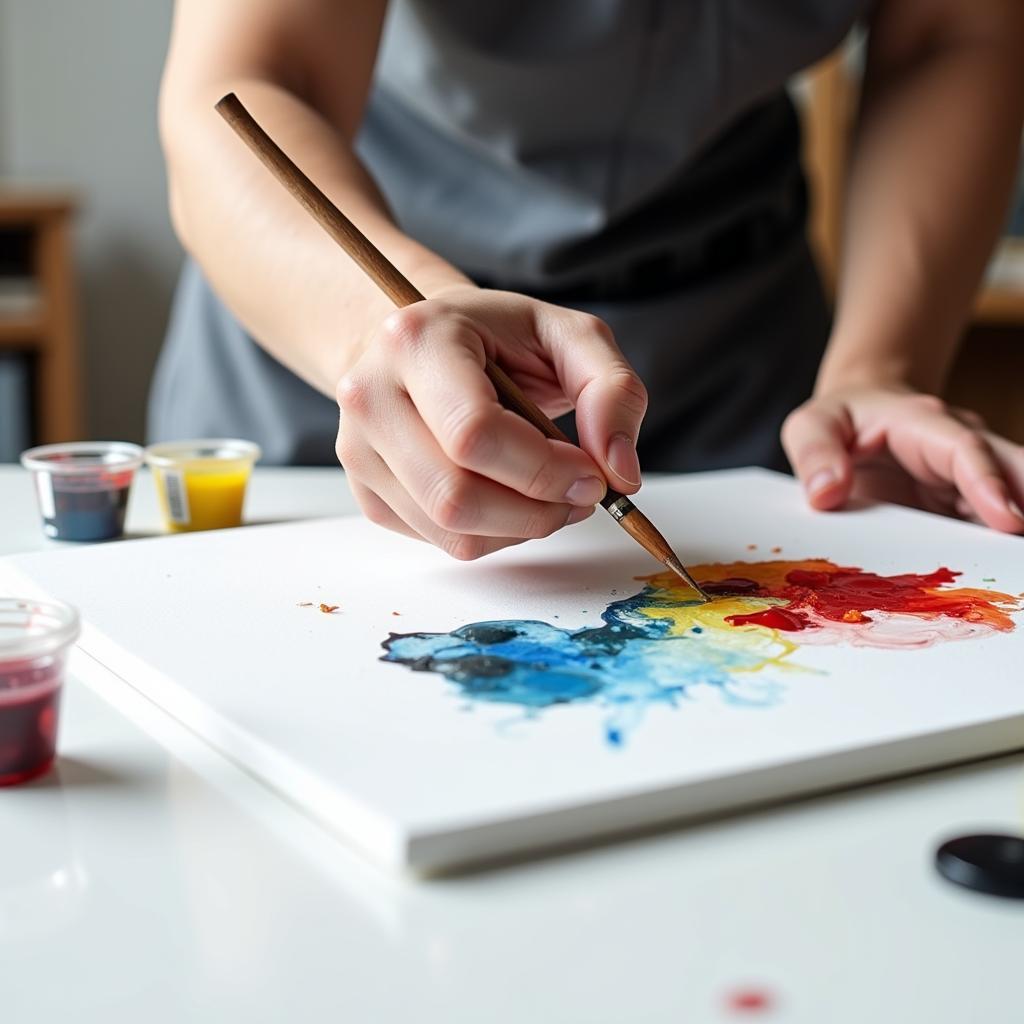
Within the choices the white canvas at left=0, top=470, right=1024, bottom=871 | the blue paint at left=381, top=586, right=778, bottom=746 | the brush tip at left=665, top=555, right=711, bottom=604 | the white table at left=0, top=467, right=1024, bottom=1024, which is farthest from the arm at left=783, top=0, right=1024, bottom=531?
the white table at left=0, top=467, right=1024, bottom=1024

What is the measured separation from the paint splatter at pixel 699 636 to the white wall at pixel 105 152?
9.92 ft

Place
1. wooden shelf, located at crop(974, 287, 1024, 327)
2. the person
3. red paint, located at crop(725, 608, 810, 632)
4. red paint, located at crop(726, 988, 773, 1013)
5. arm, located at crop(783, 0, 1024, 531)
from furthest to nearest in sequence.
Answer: wooden shelf, located at crop(974, 287, 1024, 327) → arm, located at crop(783, 0, 1024, 531) → the person → red paint, located at crop(725, 608, 810, 632) → red paint, located at crop(726, 988, 773, 1013)

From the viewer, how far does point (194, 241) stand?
43.4 inches

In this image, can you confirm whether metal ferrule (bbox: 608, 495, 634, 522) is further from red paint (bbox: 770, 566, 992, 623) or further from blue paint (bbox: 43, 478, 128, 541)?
blue paint (bbox: 43, 478, 128, 541)

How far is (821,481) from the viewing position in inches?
41.3

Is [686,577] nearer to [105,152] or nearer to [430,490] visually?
[430,490]

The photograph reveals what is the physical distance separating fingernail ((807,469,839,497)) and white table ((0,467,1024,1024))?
459mm

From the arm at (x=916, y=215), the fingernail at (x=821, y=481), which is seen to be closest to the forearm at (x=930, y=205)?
the arm at (x=916, y=215)

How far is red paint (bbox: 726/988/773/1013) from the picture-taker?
433mm

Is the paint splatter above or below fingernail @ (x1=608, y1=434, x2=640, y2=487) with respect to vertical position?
below

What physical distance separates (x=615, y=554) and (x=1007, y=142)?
73cm

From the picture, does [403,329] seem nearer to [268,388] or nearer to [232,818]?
[232,818]

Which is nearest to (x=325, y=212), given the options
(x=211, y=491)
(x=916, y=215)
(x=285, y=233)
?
(x=285, y=233)

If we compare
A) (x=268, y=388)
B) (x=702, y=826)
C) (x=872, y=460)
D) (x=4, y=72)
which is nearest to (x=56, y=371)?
(x=4, y=72)
